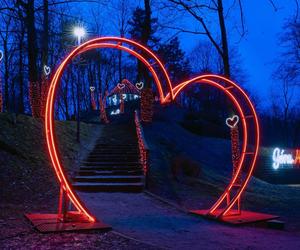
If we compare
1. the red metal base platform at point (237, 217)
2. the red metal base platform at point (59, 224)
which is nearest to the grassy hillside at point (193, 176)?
the red metal base platform at point (237, 217)

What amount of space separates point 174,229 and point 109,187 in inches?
194

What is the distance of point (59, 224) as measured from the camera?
865 cm

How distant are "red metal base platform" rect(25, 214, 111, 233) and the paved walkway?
1.89ft

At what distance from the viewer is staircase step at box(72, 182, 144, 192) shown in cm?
1416

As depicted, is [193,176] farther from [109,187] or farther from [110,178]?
[109,187]

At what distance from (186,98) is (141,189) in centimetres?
4821

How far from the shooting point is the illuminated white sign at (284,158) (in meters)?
31.7

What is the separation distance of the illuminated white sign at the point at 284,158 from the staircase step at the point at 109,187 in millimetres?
19133

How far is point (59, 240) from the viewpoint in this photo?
7.69m

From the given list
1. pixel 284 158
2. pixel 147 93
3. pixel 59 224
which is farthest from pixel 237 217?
pixel 284 158

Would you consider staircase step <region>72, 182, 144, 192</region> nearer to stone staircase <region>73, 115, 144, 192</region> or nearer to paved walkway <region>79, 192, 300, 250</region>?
stone staircase <region>73, 115, 144, 192</region>

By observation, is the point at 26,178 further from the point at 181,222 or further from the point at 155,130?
the point at 155,130

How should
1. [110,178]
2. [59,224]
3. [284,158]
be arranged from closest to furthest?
[59,224] → [110,178] → [284,158]

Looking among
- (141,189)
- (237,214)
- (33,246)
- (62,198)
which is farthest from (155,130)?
(33,246)
